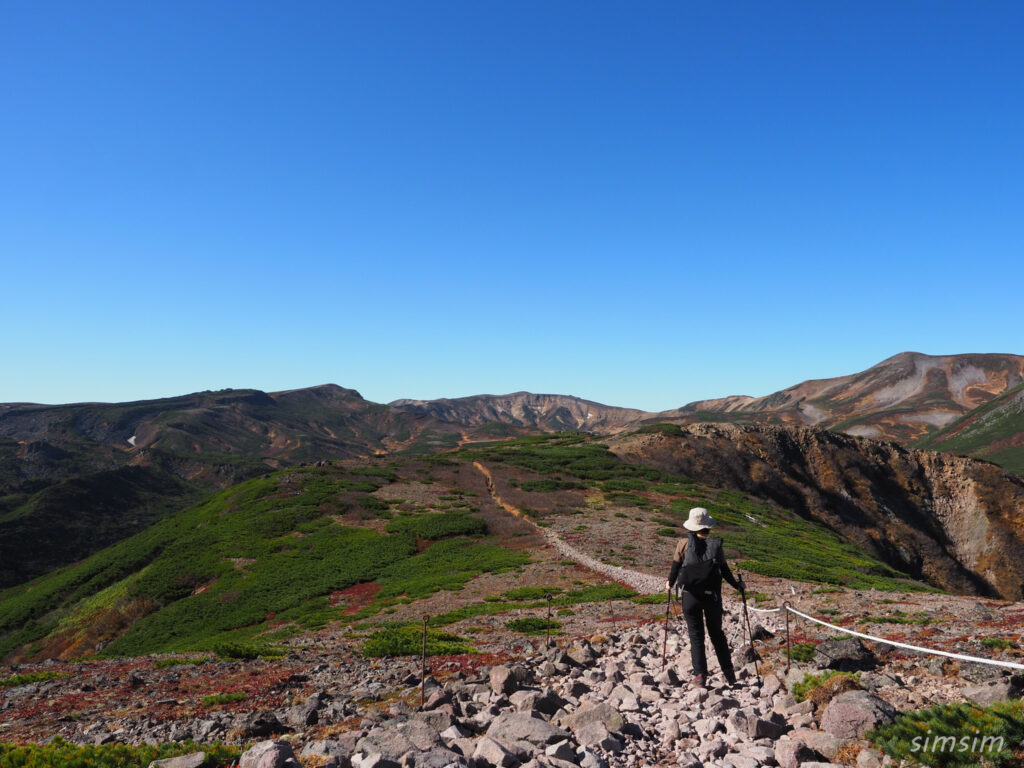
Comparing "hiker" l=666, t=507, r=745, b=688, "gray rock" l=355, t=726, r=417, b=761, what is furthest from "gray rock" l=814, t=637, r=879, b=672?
"gray rock" l=355, t=726, r=417, b=761

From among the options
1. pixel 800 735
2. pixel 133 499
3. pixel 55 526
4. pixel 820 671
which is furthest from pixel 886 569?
pixel 133 499

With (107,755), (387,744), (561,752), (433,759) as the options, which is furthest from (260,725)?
(561,752)

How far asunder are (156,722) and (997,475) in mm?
99466

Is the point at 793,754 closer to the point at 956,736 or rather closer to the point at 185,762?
the point at 956,736

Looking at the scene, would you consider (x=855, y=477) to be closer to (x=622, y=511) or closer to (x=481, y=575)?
(x=622, y=511)

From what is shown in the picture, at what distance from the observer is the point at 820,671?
10.3 m

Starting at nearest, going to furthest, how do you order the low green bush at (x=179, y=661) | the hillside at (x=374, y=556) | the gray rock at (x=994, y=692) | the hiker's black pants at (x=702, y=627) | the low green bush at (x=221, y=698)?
the gray rock at (x=994, y=692), the hiker's black pants at (x=702, y=627), the low green bush at (x=221, y=698), the low green bush at (x=179, y=661), the hillside at (x=374, y=556)

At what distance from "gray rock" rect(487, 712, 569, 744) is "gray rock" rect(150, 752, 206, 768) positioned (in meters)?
4.03


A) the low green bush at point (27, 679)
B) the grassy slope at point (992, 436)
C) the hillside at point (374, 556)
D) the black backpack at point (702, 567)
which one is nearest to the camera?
the black backpack at point (702, 567)

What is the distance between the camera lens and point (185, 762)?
26.3ft

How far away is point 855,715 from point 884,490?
8672 centimetres

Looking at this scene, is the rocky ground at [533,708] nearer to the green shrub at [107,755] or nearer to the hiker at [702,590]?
the hiker at [702,590]

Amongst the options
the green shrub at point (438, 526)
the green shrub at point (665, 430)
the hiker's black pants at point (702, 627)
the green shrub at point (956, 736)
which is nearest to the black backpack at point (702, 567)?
the hiker's black pants at point (702, 627)

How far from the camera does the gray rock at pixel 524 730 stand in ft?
27.5
